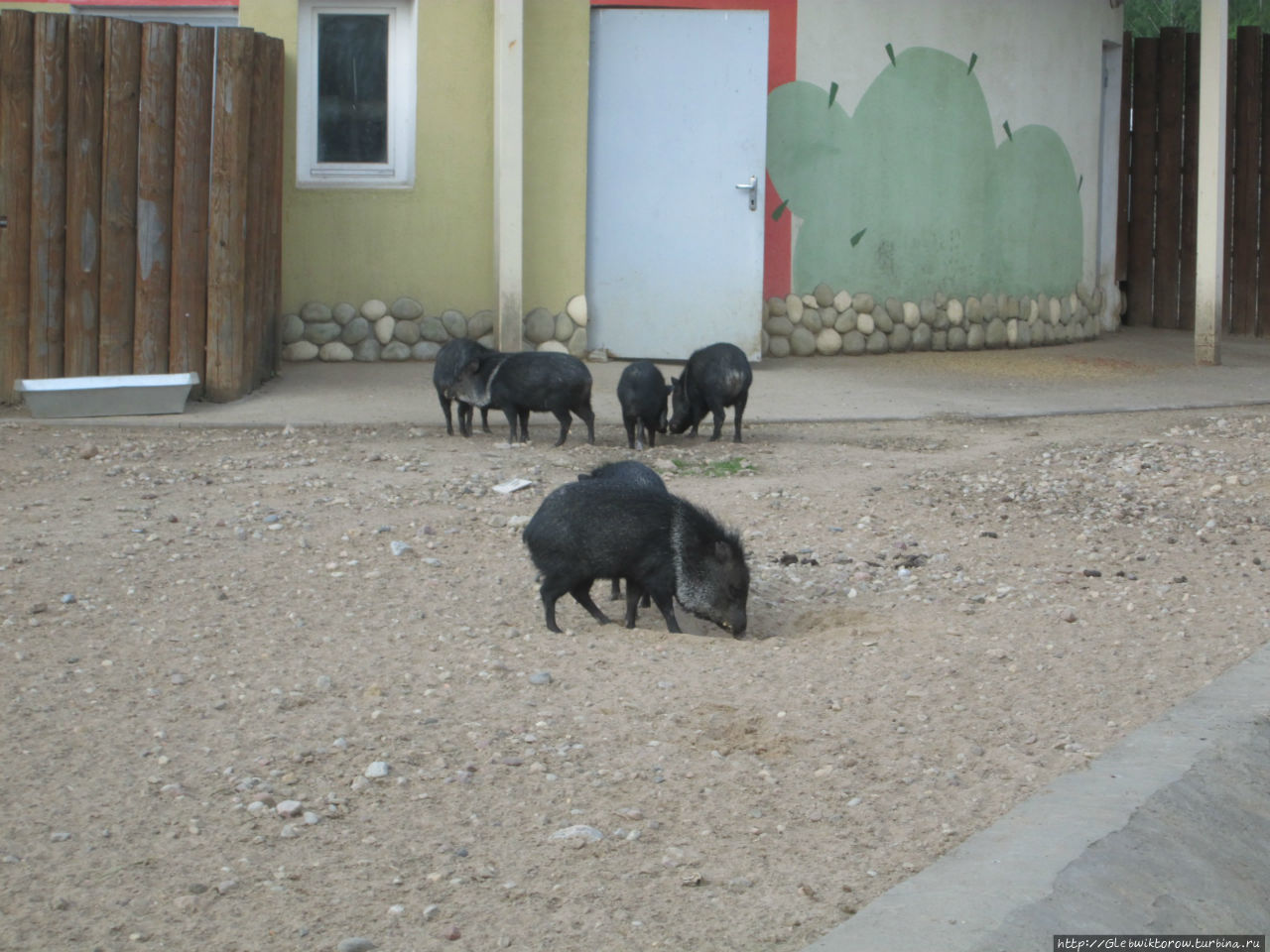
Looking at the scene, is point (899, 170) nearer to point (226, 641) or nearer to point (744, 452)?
point (744, 452)

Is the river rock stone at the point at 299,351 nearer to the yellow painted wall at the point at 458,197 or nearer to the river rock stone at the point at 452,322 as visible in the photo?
the yellow painted wall at the point at 458,197

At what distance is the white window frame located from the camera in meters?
10.3

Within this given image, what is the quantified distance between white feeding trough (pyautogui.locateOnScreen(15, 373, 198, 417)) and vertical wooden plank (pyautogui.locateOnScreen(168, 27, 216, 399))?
27 cm

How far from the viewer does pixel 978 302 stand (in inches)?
470

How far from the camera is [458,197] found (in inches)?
411

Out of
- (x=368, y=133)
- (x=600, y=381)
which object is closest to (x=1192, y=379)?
(x=600, y=381)

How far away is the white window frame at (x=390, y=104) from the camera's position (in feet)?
33.8

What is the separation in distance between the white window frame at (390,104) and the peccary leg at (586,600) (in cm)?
604

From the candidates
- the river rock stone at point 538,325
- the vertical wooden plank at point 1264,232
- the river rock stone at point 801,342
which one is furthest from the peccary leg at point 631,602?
the vertical wooden plank at point 1264,232

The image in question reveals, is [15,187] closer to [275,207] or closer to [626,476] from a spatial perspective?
[275,207]

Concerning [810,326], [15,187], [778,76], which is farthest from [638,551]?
[778,76]

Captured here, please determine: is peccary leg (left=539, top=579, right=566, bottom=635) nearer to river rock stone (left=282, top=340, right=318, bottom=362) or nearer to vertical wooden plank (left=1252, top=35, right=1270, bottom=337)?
river rock stone (left=282, top=340, right=318, bottom=362)

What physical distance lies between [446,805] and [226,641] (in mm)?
1399

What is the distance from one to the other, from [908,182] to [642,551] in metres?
7.34
